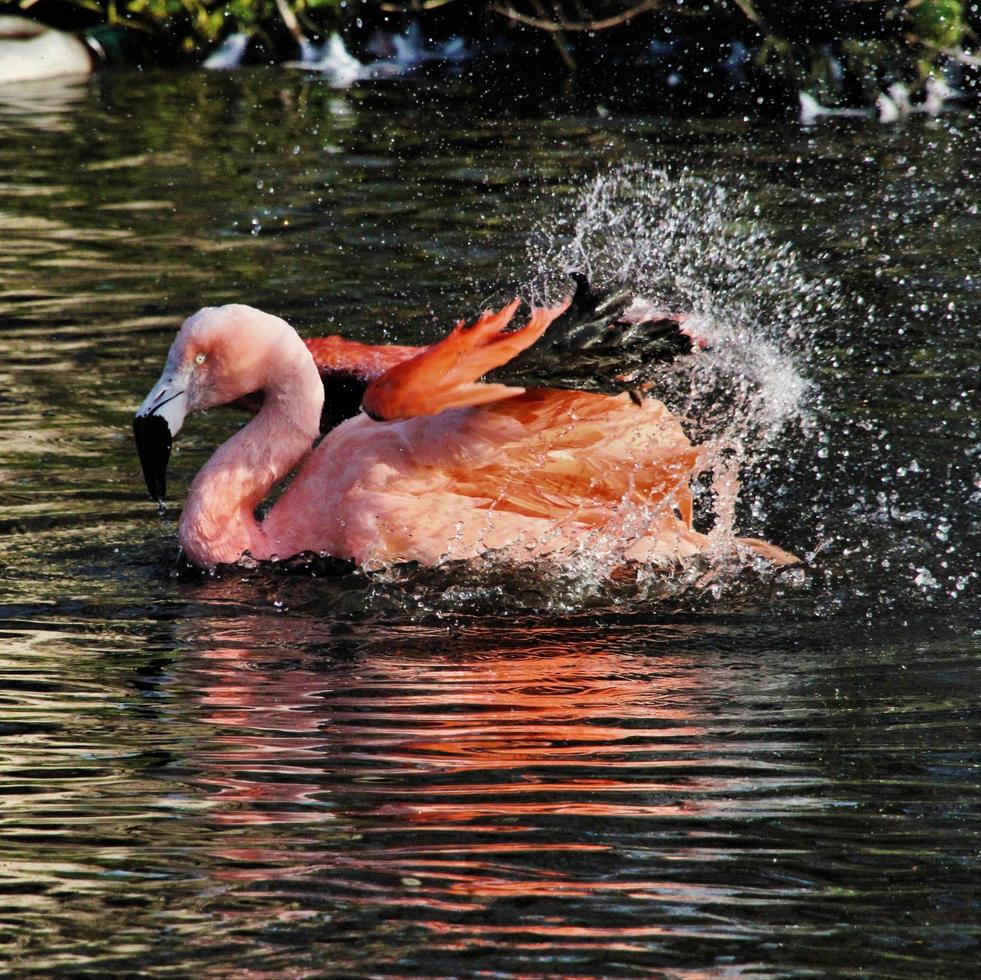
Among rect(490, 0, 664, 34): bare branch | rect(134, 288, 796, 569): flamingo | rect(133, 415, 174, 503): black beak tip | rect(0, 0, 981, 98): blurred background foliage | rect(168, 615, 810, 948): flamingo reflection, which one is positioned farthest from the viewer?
rect(490, 0, 664, 34): bare branch

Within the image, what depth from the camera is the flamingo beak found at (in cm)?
534

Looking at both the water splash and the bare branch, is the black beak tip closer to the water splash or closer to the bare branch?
the water splash

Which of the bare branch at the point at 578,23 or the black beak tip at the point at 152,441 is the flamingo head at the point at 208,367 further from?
the bare branch at the point at 578,23

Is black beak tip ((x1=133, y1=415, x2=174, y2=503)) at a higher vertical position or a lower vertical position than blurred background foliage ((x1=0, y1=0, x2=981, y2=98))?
lower

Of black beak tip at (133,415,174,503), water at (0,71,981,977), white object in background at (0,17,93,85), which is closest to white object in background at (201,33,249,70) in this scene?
white object in background at (0,17,93,85)

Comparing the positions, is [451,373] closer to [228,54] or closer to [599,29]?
[599,29]

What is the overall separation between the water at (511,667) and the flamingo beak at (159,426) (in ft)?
1.11

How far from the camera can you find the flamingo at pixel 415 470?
522cm

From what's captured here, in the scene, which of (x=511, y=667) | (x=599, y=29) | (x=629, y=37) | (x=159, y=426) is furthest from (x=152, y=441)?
(x=629, y=37)

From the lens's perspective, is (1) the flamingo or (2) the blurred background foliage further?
(2) the blurred background foliage

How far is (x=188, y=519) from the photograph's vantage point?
5469mm

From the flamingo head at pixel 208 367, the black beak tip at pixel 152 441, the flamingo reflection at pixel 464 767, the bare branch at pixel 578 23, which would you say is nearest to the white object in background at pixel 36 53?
the bare branch at pixel 578 23

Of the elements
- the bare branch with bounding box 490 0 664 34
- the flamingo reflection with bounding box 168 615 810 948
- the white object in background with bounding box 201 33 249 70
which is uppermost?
the bare branch with bounding box 490 0 664 34

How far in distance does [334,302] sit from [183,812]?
4.96 metres
